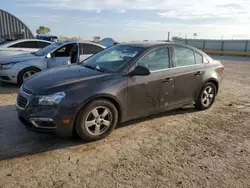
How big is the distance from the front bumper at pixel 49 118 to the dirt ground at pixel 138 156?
33 cm

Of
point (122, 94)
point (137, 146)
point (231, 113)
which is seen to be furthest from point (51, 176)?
point (231, 113)

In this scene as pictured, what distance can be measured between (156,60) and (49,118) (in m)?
2.23

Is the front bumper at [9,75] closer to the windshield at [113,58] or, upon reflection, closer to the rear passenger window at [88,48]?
the rear passenger window at [88,48]

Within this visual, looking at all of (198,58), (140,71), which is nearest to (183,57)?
(198,58)

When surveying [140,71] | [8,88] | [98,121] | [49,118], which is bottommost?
[8,88]

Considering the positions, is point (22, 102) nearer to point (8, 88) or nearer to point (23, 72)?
point (23, 72)

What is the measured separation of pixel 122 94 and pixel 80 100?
→ 756mm

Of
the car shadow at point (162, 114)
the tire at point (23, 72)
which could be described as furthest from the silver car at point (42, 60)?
the car shadow at point (162, 114)

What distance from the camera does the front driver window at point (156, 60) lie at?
13.2 ft

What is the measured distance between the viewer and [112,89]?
3.52 m

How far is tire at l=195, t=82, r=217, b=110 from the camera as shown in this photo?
5.06 metres

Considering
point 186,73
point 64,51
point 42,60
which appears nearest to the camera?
point 186,73

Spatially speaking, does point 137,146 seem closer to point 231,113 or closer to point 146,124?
point 146,124

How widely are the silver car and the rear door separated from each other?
348 cm
